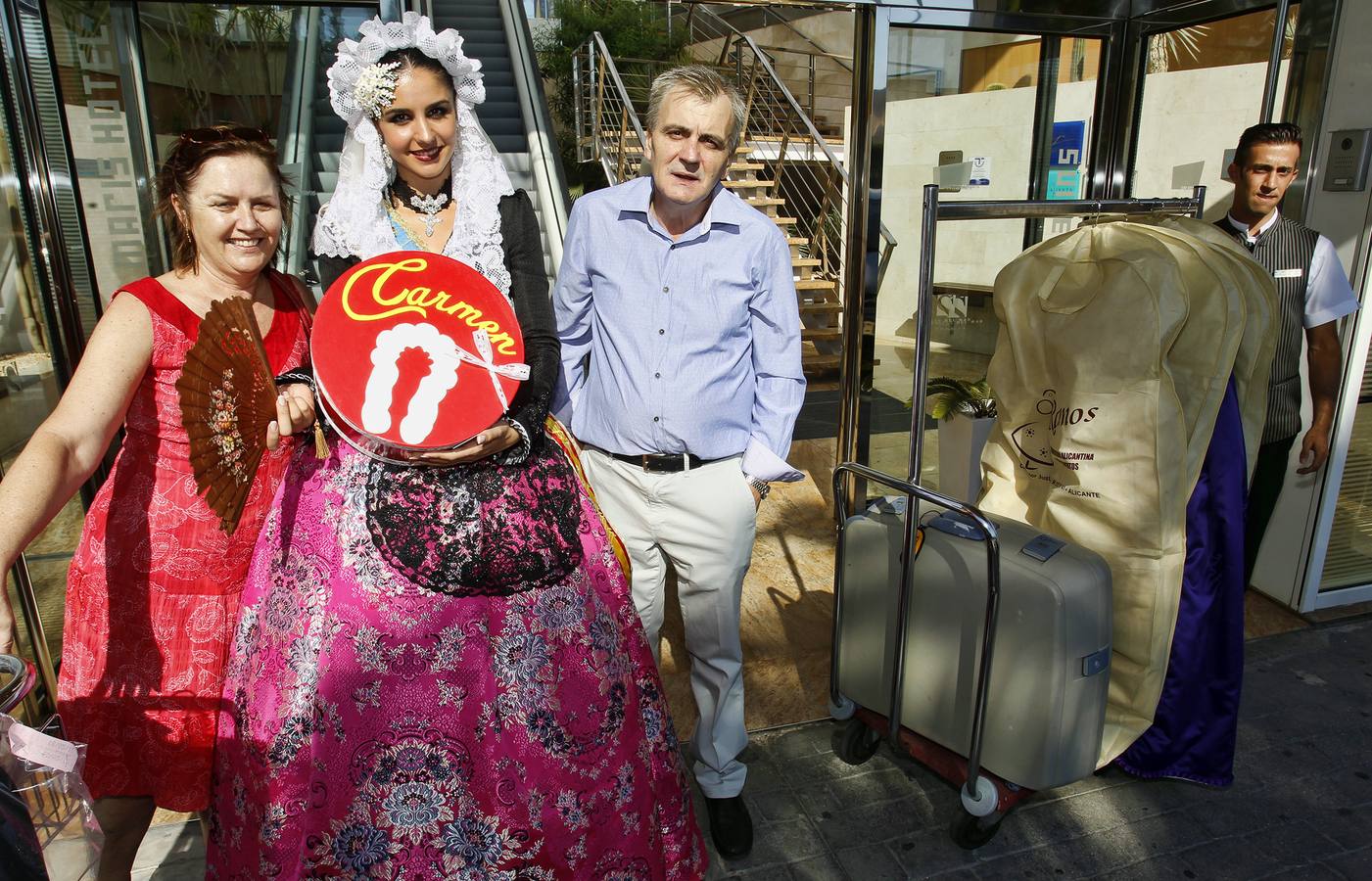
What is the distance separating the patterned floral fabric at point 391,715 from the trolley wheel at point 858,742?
1.08m

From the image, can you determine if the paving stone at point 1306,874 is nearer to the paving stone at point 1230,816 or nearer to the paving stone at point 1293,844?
the paving stone at point 1293,844

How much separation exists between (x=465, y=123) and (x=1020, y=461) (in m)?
1.68

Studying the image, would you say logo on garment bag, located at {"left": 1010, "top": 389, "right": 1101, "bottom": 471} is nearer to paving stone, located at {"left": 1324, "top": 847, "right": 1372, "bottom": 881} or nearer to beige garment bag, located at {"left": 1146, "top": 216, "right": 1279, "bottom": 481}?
beige garment bag, located at {"left": 1146, "top": 216, "right": 1279, "bottom": 481}

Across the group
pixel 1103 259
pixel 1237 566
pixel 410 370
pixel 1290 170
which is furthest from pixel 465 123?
pixel 1290 170

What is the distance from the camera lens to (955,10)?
11.1ft

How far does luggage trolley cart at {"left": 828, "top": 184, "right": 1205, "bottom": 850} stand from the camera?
2.11 metres

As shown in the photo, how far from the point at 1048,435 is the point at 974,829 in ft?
3.39

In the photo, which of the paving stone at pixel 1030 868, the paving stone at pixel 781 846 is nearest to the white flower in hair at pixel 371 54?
the paving stone at pixel 781 846

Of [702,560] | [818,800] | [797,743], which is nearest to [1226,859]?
[818,800]

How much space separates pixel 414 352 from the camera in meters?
1.57

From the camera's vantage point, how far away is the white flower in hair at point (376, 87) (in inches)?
64.2

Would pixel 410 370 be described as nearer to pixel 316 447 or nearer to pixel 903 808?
pixel 316 447

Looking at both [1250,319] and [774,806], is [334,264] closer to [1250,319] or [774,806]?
[774,806]

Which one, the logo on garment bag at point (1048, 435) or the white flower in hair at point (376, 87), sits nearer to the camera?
the white flower in hair at point (376, 87)
